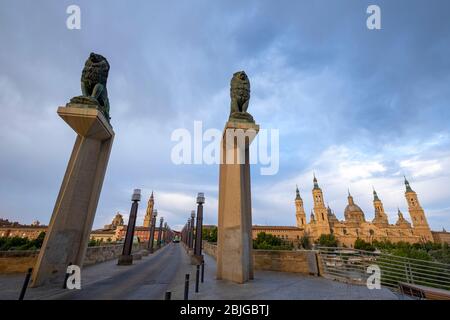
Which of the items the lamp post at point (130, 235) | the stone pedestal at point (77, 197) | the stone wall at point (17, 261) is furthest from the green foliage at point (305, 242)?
the stone pedestal at point (77, 197)

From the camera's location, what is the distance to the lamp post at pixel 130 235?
525 inches

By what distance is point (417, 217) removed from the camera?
93.1 meters

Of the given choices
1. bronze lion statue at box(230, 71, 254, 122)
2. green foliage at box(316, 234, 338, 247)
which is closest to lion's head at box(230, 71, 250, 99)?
bronze lion statue at box(230, 71, 254, 122)

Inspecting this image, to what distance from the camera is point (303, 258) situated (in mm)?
9891

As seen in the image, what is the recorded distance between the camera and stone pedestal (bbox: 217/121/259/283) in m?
7.96

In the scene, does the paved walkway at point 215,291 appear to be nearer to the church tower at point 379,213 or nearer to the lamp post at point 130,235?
the lamp post at point 130,235

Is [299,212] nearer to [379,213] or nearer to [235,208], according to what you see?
[379,213]

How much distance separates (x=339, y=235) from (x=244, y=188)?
99208 millimetres

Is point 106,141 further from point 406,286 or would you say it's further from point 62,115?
point 406,286

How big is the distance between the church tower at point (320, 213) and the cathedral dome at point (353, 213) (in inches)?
755

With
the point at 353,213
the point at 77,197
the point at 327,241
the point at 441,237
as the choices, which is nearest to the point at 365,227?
the point at 353,213

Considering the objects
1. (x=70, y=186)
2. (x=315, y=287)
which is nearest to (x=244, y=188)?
(x=315, y=287)

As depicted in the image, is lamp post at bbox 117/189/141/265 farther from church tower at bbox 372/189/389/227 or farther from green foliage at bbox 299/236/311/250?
church tower at bbox 372/189/389/227
